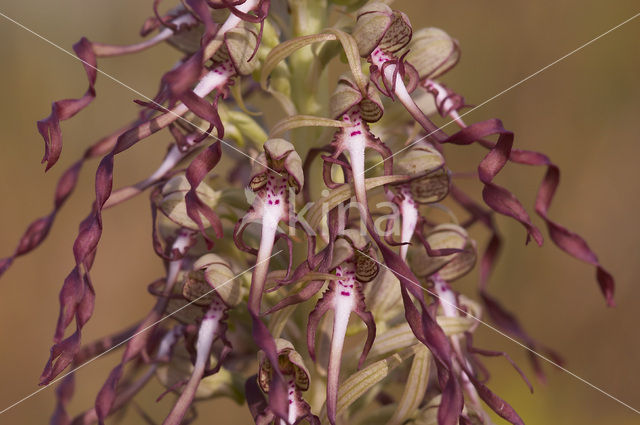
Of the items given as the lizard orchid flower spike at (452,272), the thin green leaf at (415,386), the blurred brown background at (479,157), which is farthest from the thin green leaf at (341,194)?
the blurred brown background at (479,157)

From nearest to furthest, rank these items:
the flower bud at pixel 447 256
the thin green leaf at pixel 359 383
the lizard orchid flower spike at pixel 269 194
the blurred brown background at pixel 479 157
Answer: the lizard orchid flower spike at pixel 269 194 → the thin green leaf at pixel 359 383 → the flower bud at pixel 447 256 → the blurred brown background at pixel 479 157

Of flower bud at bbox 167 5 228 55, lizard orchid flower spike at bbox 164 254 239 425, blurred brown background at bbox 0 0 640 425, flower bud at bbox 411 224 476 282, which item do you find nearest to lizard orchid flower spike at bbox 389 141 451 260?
flower bud at bbox 411 224 476 282

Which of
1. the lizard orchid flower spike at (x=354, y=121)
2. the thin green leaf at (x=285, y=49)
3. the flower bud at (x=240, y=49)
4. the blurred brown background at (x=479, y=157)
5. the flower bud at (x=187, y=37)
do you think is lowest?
the blurred brown background at (x=479, y=157)

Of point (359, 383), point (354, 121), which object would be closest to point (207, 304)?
point (359, 383)

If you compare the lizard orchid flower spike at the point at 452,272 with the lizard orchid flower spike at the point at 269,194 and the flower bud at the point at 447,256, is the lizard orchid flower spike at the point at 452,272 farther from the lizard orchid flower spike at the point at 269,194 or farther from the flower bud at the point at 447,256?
the lizard orchid flower spike at the point at 269,194

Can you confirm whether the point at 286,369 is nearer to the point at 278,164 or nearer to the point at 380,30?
the point at 278,164

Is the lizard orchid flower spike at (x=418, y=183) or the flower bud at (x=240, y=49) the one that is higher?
the flower bud at (x=240, y=49)
